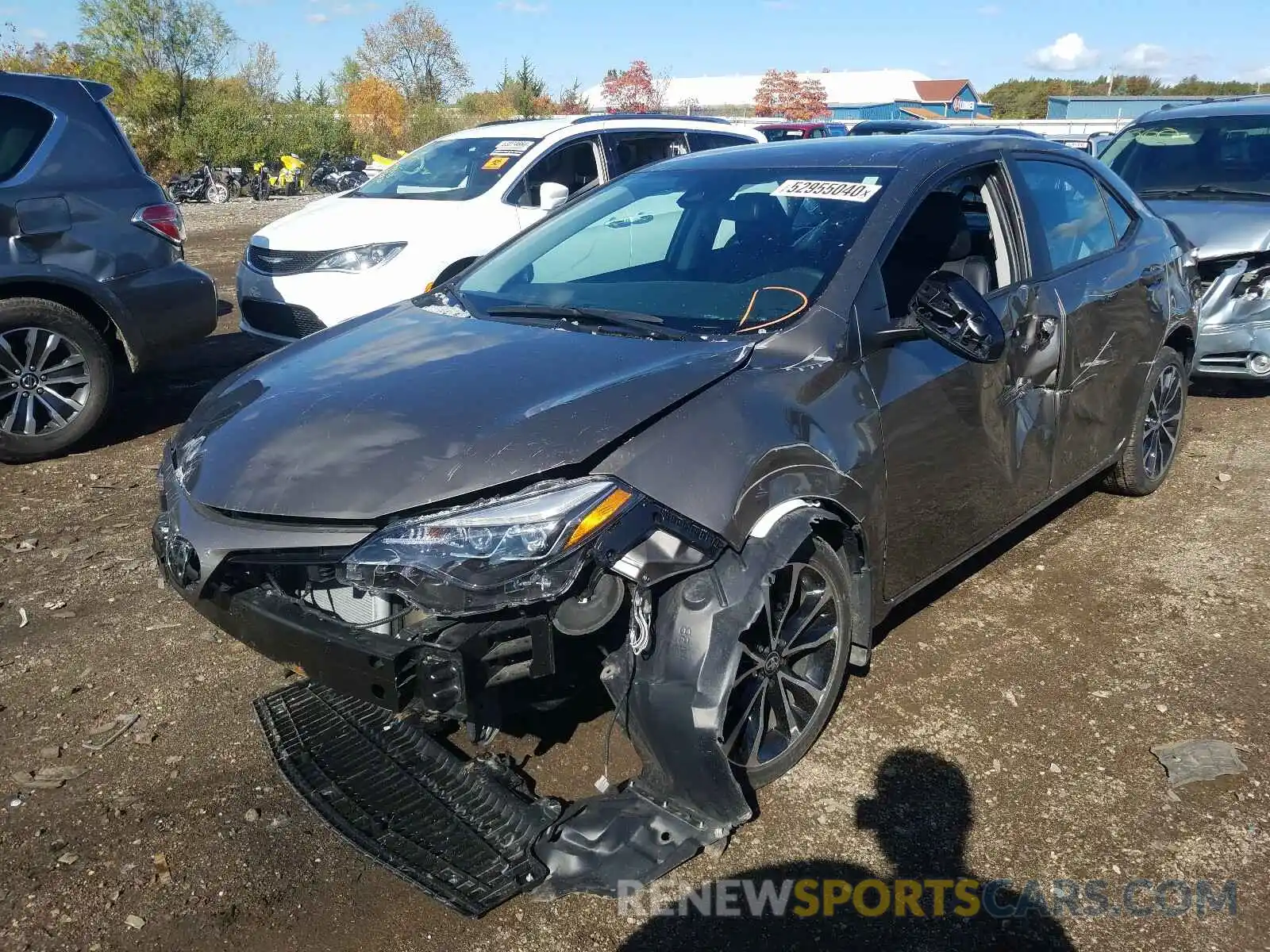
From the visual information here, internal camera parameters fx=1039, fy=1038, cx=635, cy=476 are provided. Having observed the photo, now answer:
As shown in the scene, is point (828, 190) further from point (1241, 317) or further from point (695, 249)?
point (1241, 317)

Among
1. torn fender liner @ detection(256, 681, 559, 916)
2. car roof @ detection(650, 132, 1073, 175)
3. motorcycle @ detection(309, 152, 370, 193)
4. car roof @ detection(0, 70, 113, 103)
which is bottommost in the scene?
motorcycle @ detection(309, 152, 370, 193)

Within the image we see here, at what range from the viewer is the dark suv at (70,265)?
5520 mm

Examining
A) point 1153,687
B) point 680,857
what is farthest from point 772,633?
point 1153,687

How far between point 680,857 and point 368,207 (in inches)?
246

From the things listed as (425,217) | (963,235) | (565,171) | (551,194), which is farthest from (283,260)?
(963,235)

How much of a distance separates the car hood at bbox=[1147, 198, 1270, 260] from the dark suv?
20.0 ft

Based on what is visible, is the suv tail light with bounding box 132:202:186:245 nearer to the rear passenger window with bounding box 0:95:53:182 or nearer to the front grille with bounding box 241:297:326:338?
the rear passenger window with bounding box 0:95:53:182

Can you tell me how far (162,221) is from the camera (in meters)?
6.04

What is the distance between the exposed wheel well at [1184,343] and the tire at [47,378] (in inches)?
221

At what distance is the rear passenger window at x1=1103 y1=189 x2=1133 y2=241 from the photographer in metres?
4.55

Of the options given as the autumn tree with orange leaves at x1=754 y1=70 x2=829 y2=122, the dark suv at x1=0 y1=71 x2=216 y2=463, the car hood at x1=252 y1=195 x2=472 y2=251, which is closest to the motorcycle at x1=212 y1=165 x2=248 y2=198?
the car hood at x1=252 y1=195 x2=472 y2=251

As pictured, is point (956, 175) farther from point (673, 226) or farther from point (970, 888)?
point (970, 888)

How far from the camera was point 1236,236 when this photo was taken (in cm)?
667

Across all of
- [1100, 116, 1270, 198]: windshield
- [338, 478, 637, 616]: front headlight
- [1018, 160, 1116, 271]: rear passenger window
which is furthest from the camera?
[1100, 116, 1270, 198]: windshield
